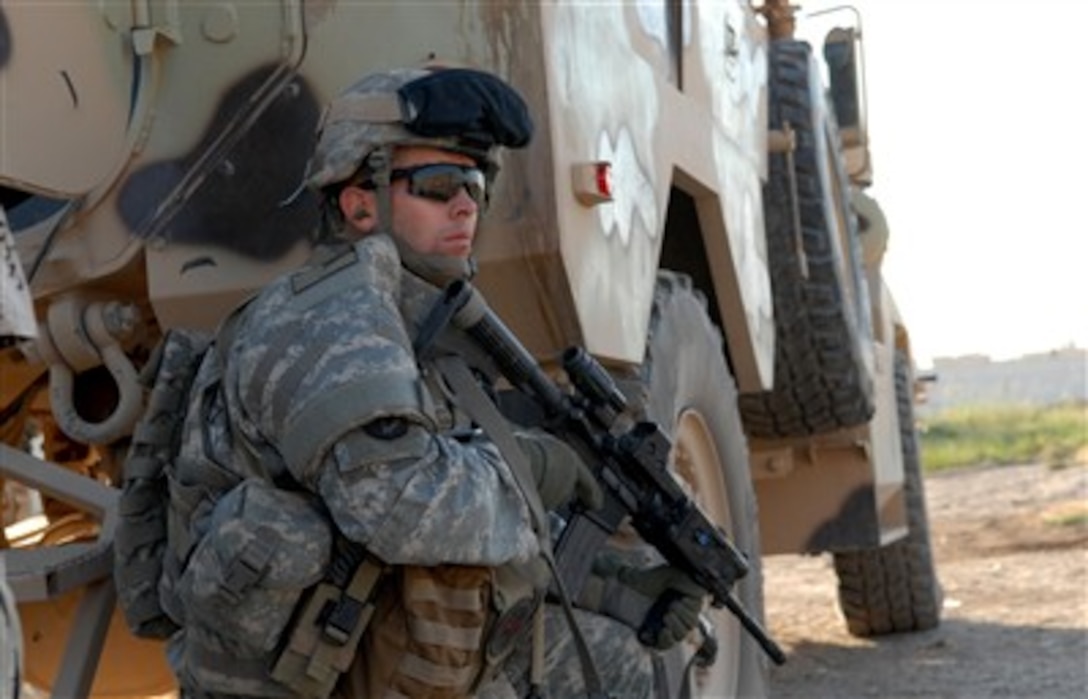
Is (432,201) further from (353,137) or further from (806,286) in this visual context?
(806,286)

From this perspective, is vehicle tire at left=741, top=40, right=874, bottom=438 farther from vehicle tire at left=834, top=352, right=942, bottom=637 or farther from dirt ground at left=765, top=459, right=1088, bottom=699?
vehicle tire at left=834, top=352, right=942, bottom=637

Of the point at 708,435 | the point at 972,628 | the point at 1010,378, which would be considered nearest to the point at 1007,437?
the point at 972,628

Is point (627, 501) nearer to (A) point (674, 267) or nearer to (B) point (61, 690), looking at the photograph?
(B) point (61, 690)

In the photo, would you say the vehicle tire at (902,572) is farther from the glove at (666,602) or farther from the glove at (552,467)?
the glove at (552,467)

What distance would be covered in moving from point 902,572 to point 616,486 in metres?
5.18

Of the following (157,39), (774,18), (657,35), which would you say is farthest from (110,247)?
(774,18)

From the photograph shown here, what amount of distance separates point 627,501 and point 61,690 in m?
1.10

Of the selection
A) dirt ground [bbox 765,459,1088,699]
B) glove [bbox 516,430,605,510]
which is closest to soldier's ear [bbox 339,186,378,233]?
glove [bbox 516,430,605,510]

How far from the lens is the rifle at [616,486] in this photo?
330cm

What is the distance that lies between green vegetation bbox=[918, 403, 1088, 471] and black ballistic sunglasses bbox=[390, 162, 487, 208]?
664 inches

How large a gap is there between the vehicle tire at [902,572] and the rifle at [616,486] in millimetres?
4863

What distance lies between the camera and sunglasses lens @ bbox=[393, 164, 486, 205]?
312 cm

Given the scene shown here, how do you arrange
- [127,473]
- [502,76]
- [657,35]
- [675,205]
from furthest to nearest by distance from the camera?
[675,205] → [657,35] → [502,76] → [127,473]

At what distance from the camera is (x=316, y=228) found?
12.4 ft
